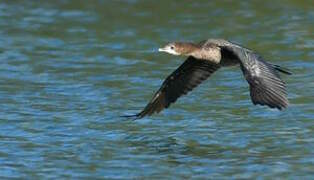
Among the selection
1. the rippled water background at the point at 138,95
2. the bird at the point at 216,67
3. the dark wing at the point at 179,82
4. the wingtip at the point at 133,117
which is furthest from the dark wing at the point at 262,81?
the wingtip at the point at 133,117

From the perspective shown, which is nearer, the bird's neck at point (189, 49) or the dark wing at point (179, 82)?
the bird's neck at point (189, 49)

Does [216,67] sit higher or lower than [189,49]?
lower

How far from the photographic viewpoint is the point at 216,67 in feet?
41.5

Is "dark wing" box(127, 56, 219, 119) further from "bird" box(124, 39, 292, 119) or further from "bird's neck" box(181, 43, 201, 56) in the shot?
"bird's neck" box(181, 43, 201, 56)

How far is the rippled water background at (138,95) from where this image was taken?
11.4 m

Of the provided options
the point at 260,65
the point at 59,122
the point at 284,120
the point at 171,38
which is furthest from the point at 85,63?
the point at 260,65

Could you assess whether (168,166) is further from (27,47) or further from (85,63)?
(27,47)

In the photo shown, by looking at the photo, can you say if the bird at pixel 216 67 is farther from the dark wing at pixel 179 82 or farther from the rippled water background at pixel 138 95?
the rippled water background at pixel 138 95

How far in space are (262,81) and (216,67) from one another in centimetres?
172

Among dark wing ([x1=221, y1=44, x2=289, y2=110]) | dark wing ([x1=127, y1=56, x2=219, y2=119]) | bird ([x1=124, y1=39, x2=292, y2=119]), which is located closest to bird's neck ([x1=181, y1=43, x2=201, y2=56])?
bird ([x1=124, y1=39, x2=292, y2=119])

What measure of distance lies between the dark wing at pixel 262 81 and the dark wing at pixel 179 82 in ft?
3.92

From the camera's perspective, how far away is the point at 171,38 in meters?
16.9

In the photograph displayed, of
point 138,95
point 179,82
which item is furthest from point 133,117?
point 138,95

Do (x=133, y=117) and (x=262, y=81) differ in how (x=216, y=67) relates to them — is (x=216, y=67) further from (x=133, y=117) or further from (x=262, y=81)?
(x=262, y=81)
